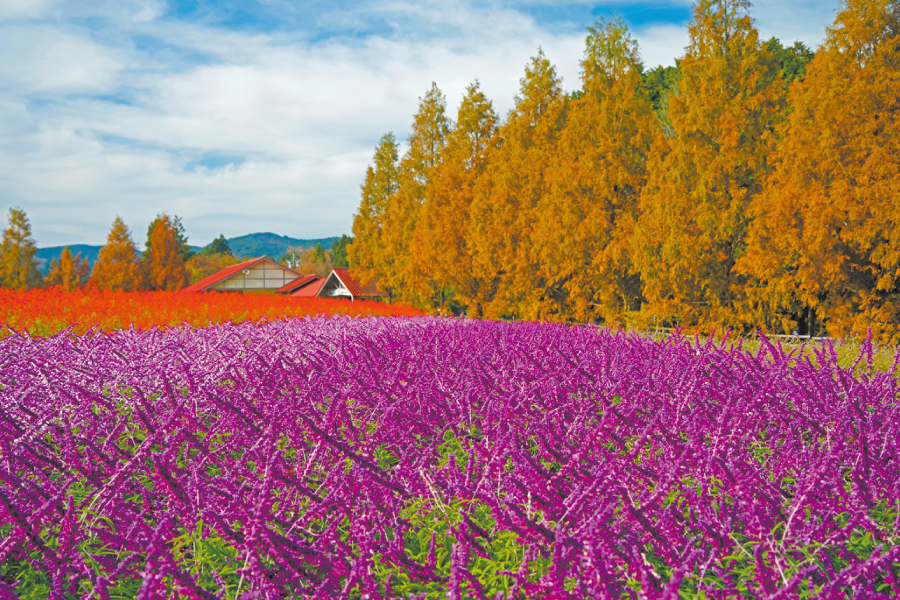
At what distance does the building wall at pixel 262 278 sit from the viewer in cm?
6900

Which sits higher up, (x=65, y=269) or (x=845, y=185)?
(x=65, y=269)

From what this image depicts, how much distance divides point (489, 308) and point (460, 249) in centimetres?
288

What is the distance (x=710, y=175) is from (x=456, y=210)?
10.4 meters

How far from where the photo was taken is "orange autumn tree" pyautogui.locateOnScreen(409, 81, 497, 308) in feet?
72.8

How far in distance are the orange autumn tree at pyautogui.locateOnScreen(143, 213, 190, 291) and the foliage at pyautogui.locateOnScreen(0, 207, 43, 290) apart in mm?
9266

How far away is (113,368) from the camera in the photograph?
4473 millimetres

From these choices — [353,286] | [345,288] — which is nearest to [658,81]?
[353,286]

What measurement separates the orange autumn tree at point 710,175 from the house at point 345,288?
32742 millimetres

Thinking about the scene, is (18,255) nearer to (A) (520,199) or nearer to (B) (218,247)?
(A) (520,199)

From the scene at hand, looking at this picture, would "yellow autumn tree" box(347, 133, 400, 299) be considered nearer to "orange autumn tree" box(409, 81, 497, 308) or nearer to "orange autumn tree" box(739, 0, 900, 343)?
"orange autumn tree" box(409, 81, 497, 308)

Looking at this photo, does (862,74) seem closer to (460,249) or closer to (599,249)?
(599,249)

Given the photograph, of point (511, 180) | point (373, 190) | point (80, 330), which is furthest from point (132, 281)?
point (80, 330)

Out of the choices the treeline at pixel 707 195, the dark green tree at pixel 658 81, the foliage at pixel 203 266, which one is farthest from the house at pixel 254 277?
the treeline at pixel 707 195

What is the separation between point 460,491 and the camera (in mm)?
2018
